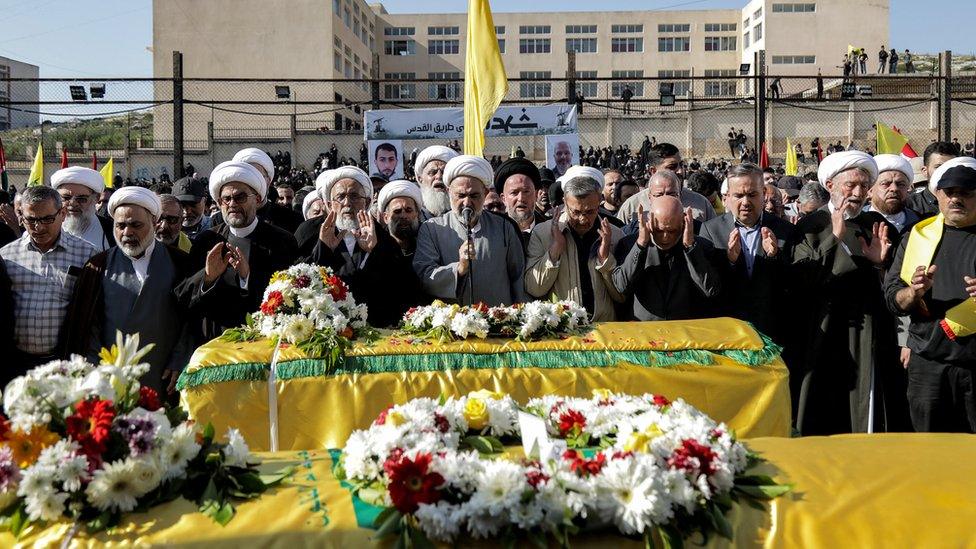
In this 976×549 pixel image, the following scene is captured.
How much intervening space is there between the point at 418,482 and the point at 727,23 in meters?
64.4

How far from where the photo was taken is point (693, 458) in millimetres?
2207

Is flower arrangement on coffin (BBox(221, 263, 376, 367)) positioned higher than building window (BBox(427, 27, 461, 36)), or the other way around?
building window (BBox(427, 27, 461, 36))

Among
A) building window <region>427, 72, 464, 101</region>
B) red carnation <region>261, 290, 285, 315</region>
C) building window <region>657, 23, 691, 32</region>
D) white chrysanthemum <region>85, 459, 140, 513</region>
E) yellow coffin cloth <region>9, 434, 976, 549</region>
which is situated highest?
building window <region>657, 23, 691, 32</region>

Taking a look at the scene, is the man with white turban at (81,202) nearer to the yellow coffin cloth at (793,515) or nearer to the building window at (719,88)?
the yellow coffin cloth at (793,515)

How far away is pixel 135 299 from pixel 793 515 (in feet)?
11.8

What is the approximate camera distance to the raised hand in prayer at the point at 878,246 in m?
4.71

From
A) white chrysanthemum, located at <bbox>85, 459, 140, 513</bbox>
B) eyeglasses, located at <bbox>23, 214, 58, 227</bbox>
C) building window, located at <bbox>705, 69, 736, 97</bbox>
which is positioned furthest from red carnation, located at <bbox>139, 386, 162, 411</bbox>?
building window, located at <bbox>705, 69, 736, 97</bbox>

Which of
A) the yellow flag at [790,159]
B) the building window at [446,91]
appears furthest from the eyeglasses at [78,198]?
the building window at [446,91]

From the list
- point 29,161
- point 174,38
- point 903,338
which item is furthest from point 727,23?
point 903,338

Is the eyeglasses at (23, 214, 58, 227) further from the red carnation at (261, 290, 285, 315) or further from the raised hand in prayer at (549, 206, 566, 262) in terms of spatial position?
the raised hand in prayer at (549, 206, 566, 262)

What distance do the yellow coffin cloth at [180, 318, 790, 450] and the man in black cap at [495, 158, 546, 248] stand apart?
152 cm

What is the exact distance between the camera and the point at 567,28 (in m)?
61.3

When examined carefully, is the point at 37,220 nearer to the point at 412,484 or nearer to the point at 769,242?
the point at 412,484

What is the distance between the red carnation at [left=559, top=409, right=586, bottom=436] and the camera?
2609 millimetres
